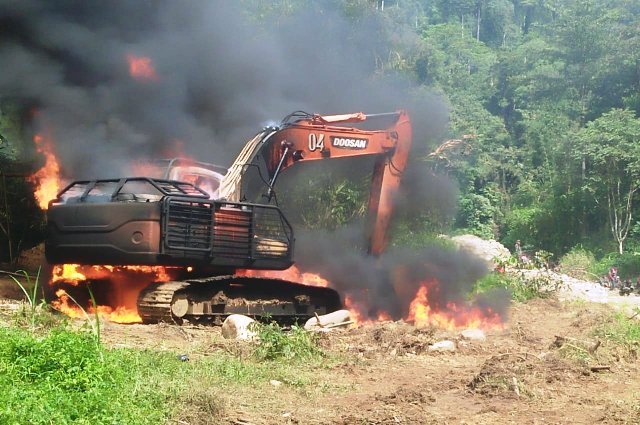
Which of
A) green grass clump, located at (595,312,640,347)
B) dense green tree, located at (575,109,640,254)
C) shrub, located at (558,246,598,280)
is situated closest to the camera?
green grass clump, located at (595,312,640,347)

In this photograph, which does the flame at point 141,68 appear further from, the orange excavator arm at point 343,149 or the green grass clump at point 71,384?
the green grass clump at point 71,384

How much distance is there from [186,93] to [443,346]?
9.21 metres

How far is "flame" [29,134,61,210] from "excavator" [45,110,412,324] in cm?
292

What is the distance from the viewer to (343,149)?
47.5 ft

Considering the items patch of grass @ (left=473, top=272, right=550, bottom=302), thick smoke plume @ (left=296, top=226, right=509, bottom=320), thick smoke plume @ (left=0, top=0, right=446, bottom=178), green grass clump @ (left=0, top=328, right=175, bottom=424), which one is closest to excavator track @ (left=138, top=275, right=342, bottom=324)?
thick smoke plume @ (left=296, top=226, right=509, bottom=320)

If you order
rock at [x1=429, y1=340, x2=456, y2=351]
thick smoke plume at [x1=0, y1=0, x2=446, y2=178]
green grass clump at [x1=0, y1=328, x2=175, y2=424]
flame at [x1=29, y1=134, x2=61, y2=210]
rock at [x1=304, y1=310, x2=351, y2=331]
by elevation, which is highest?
thick smoke plume at [x1=0, y1=0, x2=446, y2=178]

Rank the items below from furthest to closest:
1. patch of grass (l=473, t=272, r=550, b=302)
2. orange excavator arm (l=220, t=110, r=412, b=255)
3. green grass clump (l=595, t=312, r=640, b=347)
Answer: patch of grass (l=473, t=272, r=550, b=302)
orange excavator arm (l=220, t=110, r=412, b=255)
green grass clump (l=595, t=312, r=640, b=347)

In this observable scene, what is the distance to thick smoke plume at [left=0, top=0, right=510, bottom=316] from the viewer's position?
1470 cm

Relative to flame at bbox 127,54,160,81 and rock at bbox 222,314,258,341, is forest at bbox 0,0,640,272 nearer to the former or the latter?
flame at bbox 127,54,160,81

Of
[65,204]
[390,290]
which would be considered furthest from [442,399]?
[390,290]

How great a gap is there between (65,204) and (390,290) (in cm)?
563

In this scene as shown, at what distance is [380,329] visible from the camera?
10.6 meters

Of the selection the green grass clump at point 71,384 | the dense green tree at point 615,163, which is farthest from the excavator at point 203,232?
the dense green tree at point 615,163

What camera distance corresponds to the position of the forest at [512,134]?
62.1 feet
